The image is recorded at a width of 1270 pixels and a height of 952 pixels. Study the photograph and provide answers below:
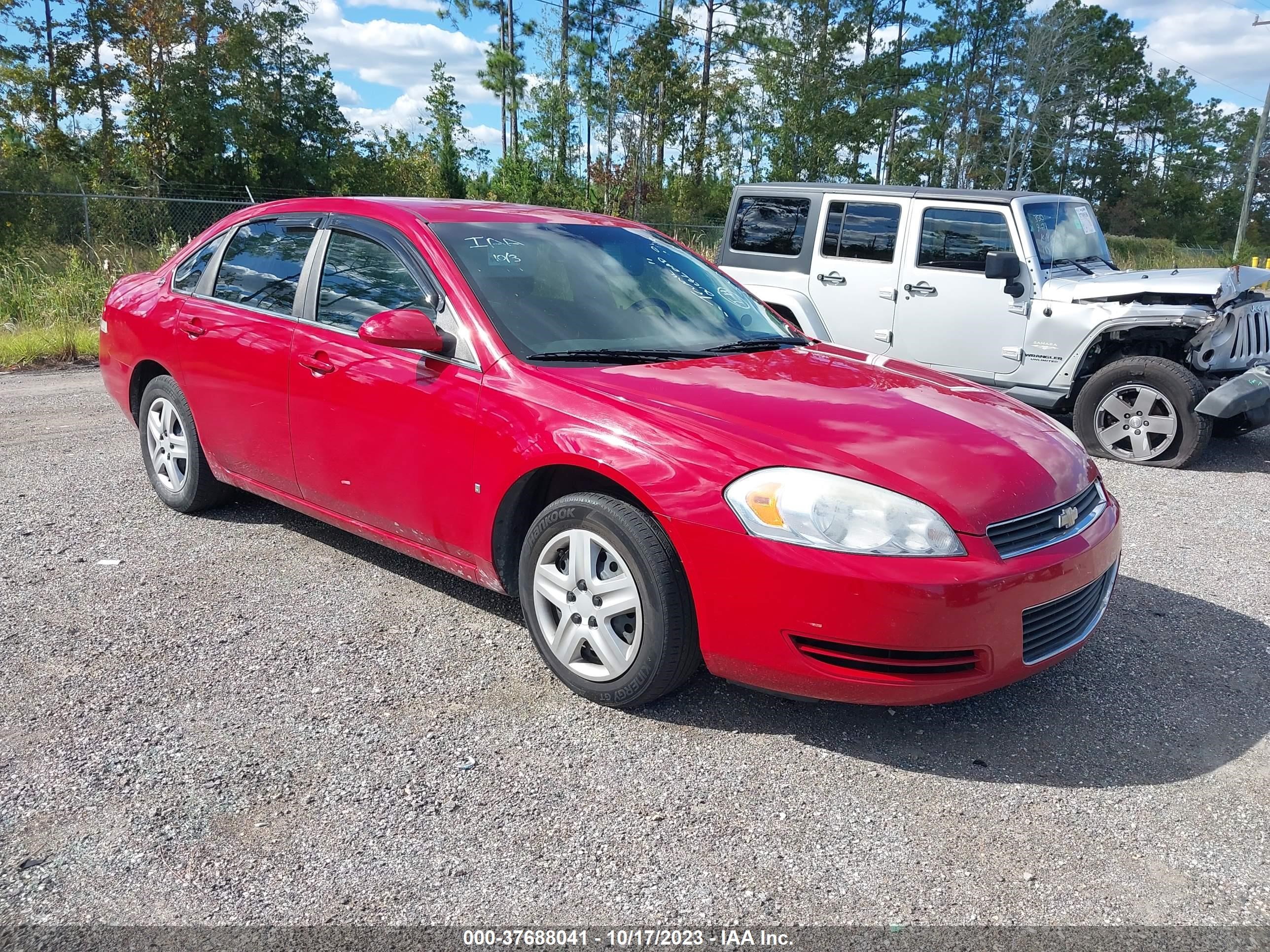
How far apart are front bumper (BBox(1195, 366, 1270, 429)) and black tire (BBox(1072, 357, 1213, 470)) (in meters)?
0.13

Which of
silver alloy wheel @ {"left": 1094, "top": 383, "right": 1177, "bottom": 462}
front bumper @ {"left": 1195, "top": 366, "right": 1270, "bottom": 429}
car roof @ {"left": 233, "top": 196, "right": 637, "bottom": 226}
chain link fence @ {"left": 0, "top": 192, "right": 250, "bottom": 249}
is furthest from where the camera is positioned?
chain link fence @ {"left": 0, "top": 192, "right": 250, "bottom": 249}

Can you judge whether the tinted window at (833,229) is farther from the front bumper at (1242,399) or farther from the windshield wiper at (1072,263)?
the front bumper at (1242,399)

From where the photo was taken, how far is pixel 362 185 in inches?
1271

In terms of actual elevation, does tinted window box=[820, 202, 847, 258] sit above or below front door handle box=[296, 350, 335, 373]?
above

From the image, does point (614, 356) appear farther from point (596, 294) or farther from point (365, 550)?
point (365, 550)

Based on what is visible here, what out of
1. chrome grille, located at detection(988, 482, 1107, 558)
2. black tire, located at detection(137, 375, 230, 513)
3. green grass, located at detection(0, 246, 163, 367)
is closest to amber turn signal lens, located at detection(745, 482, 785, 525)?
chrome grille, located at detection(988, 482, 1107, 558)

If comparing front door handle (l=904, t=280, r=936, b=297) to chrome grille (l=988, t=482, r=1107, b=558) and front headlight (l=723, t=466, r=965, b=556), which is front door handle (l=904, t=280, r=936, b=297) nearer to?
chrome grille (l=988, t=482, r=1107, b=558)

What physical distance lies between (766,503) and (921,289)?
218 inches

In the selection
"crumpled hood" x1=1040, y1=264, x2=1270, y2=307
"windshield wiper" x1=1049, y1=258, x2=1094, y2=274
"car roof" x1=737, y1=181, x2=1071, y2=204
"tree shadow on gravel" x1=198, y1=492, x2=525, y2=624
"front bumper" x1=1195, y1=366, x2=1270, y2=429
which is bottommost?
"tree shadow on gravel" x1=198, y1=492, x2=525, y2=624

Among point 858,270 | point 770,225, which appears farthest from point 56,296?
point 858,270

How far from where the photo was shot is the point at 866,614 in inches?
108

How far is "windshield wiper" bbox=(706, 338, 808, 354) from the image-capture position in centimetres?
391

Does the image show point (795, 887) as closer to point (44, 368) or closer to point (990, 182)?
point (44, 368)

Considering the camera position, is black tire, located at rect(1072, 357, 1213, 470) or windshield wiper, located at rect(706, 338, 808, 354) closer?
windshield wiper, located at rect(706, 338, 808, 354)
